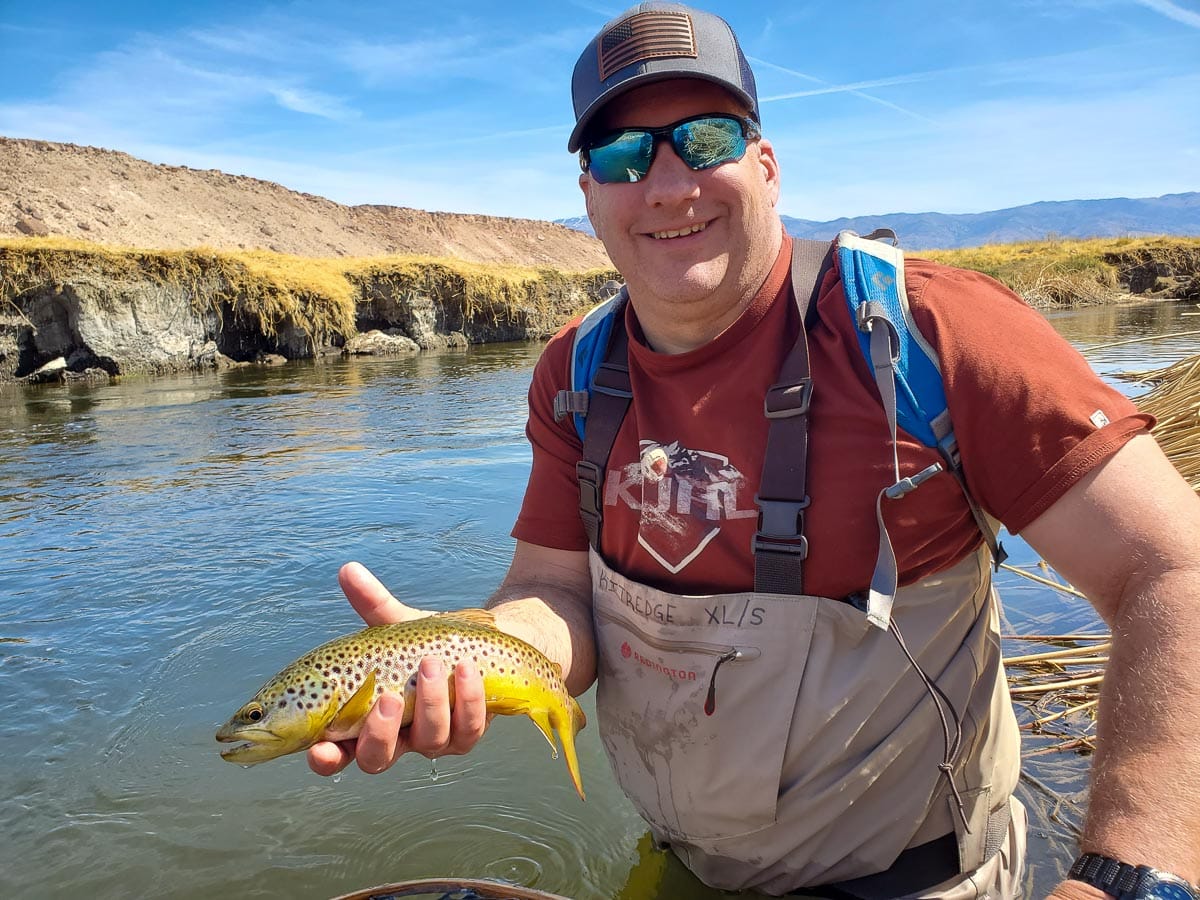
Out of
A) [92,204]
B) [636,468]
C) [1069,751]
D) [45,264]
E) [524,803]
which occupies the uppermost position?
[92,204]

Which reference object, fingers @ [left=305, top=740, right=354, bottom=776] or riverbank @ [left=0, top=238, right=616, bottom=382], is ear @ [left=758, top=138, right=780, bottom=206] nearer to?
fingers @ [left=305, top=740, right=354, bottom=776]

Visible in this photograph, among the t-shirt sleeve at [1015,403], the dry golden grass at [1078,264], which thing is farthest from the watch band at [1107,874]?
the dry golden grass at [1078,264]

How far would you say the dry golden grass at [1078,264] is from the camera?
1307 inches

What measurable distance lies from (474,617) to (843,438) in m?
1.08

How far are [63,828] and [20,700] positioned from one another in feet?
4.41

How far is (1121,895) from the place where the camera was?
4.60ft

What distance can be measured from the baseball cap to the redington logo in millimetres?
1475

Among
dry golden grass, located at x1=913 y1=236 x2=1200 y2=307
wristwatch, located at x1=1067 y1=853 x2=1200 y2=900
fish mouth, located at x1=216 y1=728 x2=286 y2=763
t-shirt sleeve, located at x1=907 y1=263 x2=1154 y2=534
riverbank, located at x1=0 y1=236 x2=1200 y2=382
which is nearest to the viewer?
wristwatch, located at x1=1067 y1=853 x2=1200 y2=900

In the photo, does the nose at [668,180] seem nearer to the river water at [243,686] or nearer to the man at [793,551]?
the man at [793,551]

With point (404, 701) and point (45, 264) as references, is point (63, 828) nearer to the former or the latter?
A: point (404, 701)

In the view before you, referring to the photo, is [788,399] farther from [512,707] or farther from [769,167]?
[512,707]

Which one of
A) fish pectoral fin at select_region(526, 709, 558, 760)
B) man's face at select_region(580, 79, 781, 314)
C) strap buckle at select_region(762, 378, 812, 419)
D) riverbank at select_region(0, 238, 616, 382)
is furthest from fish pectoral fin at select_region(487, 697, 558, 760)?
riverbank at select_region(0, 238, 616, 382)

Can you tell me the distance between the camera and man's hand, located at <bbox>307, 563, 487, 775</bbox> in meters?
1.89

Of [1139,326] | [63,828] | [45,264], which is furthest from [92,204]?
[63,828]
